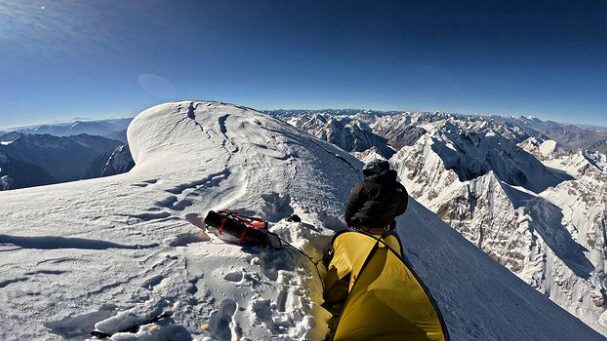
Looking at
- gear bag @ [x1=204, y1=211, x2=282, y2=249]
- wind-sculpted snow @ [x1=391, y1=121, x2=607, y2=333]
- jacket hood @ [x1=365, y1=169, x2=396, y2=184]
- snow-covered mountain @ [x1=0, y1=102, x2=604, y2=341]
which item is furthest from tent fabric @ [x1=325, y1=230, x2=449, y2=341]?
wind-sculpted snow @ [x1=391, y1=121, x2=607, y2=333]

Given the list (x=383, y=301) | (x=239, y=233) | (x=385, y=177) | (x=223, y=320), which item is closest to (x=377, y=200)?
(x=385, y=177)

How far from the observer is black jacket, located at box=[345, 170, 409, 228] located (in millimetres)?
6312

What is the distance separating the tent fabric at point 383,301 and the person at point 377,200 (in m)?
1.15

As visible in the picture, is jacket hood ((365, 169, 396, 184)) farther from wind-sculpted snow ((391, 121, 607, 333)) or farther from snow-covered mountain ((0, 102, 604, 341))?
wind-sculpted snow ((391, 121, 607, 333))

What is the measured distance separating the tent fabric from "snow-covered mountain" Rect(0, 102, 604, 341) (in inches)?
20.0

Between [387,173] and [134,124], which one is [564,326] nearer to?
[387,173]

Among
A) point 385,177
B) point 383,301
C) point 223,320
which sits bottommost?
point 223,320

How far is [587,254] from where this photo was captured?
121250mm

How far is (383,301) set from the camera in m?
4.30

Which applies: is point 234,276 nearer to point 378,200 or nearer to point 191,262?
point 191,262

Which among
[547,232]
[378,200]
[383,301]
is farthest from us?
[547,232]

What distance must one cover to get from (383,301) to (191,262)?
3096mm

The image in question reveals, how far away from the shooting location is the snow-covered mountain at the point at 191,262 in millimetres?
3982

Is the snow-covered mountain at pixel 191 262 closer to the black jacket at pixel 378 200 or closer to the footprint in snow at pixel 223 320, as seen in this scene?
the footprint in snow at pixel 223 320
